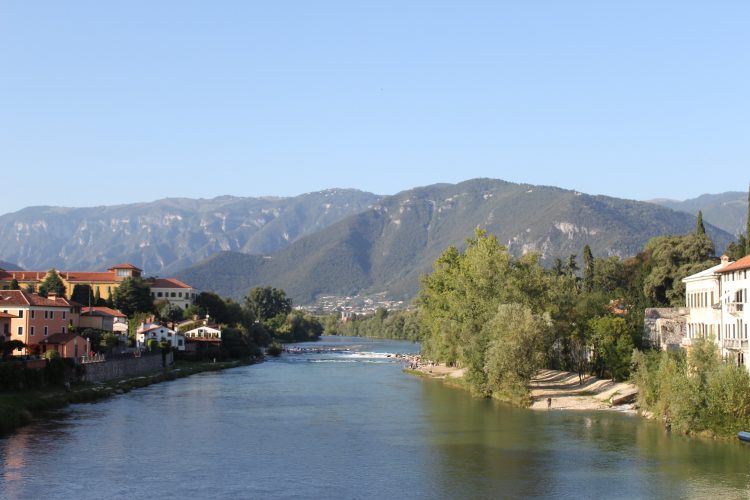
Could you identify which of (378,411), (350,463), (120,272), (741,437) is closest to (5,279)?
Answer: (120,272)

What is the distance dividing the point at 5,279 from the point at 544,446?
110m

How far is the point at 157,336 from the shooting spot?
127125 millimetres

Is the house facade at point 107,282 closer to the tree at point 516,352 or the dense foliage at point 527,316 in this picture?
the dense foliage at point 527,316

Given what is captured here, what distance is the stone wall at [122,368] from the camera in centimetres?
8556

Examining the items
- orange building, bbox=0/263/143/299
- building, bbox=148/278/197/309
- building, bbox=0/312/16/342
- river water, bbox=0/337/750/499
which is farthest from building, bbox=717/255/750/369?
building, bbox=148/278/197/309

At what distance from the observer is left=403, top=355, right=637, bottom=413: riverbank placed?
71.0 m

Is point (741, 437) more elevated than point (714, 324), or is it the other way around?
point (714, 324)

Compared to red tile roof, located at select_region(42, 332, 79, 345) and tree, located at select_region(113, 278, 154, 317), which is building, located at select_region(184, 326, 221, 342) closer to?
tree, located at select_region(113, 278, 154, 317)

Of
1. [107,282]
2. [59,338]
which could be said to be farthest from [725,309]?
[107,282]

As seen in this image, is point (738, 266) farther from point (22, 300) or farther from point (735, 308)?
point (22, 300)

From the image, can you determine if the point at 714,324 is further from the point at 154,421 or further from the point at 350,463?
the point at 154,421

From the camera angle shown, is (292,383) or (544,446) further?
(292,383)

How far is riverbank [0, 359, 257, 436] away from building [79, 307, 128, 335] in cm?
1577

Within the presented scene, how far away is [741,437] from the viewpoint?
2042 inches
